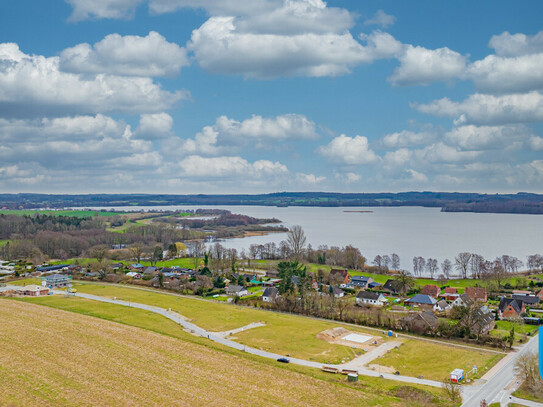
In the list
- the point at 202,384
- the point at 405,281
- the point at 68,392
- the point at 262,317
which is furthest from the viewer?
the point at 405,281

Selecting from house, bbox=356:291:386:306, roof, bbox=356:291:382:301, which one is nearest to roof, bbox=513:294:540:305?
house, bbox=356:291:386:306

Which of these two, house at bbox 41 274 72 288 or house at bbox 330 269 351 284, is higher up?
house at bbox 330 269 351 284

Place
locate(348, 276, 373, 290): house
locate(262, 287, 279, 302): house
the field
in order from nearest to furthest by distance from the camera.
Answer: the field, locate(262, 287, 279, 302): house, locate(348, 276, 373, 290): house

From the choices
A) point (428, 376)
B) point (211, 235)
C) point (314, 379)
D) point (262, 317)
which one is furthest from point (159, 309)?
point (211, 235)

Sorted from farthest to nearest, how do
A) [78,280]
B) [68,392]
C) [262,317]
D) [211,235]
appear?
[211,235] < [78,280] < [262,317] < [68,392]

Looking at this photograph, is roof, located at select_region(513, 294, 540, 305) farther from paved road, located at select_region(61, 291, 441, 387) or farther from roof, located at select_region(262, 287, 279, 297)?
paved road, located at select_region(61, 291, 441, 387)

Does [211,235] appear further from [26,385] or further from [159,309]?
[26,385]

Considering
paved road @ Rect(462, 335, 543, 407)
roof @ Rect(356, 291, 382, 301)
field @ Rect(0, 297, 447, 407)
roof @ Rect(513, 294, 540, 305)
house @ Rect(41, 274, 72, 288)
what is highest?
roof @ Rect(513, 294, 540, 305)
